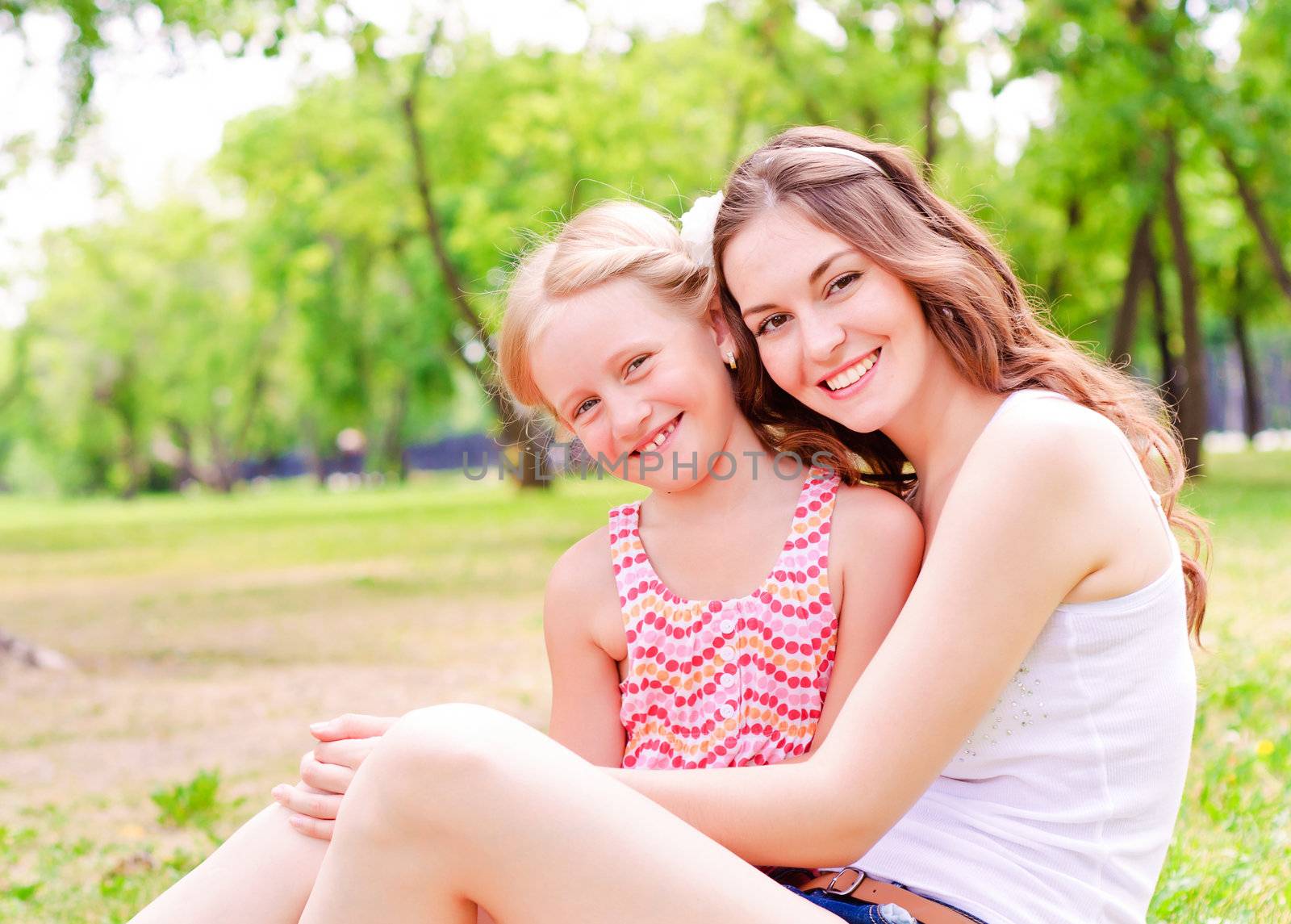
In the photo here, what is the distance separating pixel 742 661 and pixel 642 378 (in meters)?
0.52

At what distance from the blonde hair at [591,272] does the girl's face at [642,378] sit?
24 mm

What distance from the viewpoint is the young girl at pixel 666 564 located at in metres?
2.03

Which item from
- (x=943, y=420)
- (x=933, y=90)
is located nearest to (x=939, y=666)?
(x=943, y=420)

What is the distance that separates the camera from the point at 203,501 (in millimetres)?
34625

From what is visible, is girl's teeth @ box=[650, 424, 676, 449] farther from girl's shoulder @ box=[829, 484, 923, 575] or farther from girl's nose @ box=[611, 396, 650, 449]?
girl's shoulder @ box=[829, 484, 923, 575]

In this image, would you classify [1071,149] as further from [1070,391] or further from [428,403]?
[428,403]

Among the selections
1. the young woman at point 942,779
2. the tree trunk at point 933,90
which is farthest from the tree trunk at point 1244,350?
the young woman at point 942,779

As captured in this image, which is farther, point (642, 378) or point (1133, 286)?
point (1133, 286)

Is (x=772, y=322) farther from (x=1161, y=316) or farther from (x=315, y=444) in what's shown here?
(x=315, y=444)

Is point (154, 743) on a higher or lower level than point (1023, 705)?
lower

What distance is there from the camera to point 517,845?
5.08 ft

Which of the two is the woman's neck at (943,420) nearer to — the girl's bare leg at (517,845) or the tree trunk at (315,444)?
the girl's bare leg at (517,845)

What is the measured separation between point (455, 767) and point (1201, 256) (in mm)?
26353

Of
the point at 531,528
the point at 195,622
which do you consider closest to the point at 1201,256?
the point at 531,528
